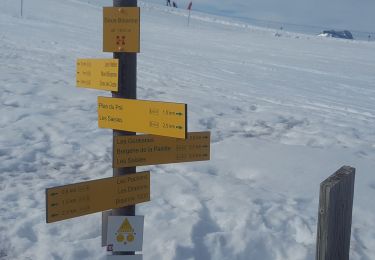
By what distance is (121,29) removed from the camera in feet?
9.54

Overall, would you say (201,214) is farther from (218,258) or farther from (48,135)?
(48,135)

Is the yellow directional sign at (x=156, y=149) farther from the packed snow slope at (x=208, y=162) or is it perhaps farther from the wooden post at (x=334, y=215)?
the packed snow slope at (x=208, y=162)

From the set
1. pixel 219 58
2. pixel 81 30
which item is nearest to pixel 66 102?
pixel 219 58

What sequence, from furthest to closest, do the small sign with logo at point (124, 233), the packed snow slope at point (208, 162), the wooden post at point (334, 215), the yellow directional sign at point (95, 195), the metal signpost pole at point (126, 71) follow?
the packed snow slope at point (208, 162) < the small sign with logo at point (124, 233) < the metal signpost pole at point (126, 71) < the yellow directional sign at point (95, 195) < the wooden post at point (334, 215)

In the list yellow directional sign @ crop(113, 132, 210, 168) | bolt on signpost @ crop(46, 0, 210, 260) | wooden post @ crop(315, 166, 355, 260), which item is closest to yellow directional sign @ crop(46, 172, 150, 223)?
bolt on signpost @ crop(46, 0, 210, 260)

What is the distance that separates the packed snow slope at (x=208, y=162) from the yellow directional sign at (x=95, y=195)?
123 centimetres

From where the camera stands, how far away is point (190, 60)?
17109mm

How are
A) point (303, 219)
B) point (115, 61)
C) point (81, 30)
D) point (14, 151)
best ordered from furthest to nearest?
point (81, 30) < point (14, 151) < point (303, 219) < point (115, 61)

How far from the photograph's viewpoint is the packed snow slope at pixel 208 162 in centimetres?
442

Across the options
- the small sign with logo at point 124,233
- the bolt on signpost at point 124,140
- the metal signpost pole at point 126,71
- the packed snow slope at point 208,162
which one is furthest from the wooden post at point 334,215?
the packed snow slope at point 208,162

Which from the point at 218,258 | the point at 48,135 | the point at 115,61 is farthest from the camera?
the point at 48,135

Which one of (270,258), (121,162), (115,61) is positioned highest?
(115,61)

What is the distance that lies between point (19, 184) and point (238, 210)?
2.14 metres

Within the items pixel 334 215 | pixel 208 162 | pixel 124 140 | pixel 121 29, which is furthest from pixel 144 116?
pixel 208 162
